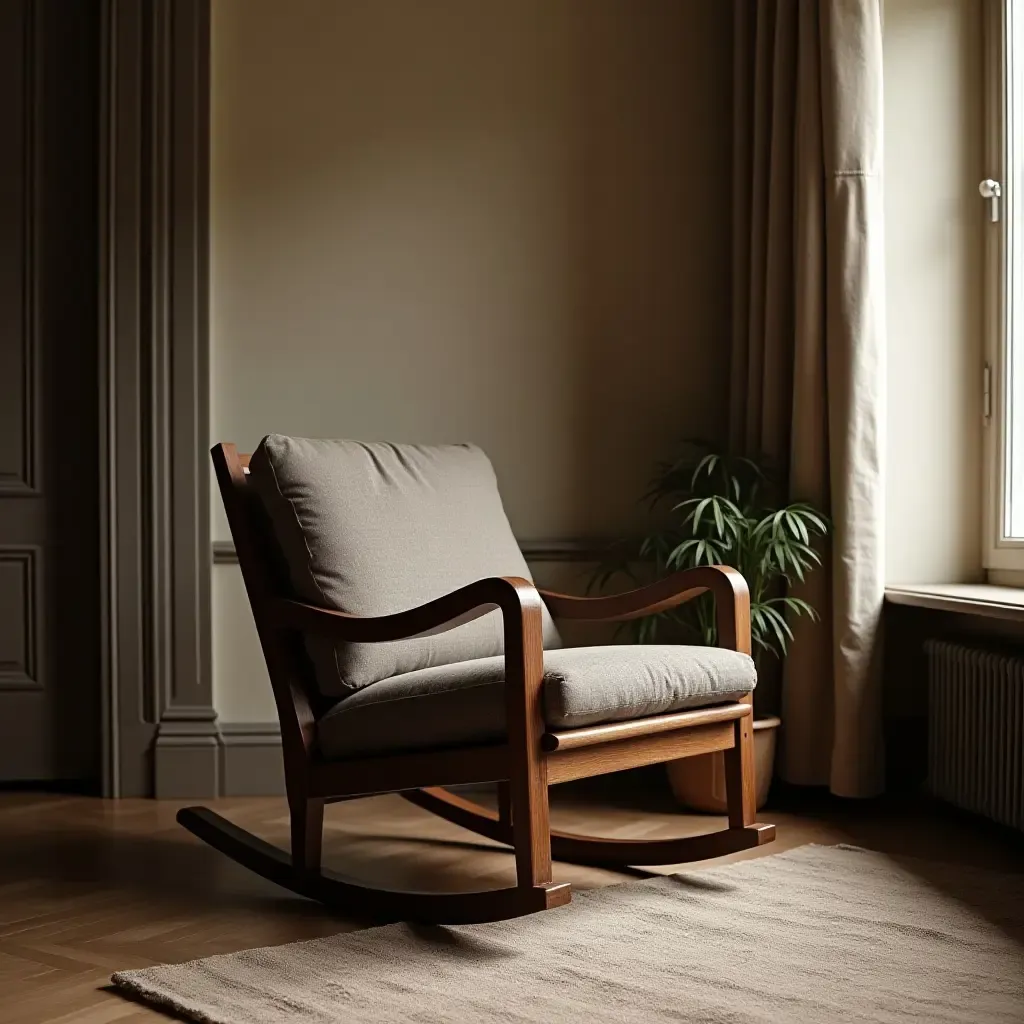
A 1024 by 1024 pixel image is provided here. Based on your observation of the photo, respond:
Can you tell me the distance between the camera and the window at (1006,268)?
3.02 metres

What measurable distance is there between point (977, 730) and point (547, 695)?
129 centimetres

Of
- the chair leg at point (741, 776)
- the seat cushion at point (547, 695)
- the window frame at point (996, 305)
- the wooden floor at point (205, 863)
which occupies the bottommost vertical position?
the wooden floor at point (205, 863)

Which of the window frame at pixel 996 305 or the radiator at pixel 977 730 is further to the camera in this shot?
the window frame at pixel 996 305

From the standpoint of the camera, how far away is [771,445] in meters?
3.12

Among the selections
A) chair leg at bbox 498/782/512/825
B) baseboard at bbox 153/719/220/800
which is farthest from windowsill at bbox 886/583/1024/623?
baseboard at bbox 153/719/220/800

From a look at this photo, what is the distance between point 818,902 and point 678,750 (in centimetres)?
37

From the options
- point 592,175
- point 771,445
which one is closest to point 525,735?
point 771,445

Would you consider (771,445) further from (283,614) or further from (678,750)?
(283,614)

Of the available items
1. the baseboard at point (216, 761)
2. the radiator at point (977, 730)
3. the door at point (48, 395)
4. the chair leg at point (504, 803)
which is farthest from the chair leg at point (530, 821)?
the door at point (48, 395)

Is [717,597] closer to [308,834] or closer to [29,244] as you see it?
[308,834]

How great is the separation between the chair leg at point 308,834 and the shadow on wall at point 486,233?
1.28 m

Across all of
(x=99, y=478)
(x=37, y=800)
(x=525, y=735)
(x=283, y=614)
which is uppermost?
(x=99, y=478)

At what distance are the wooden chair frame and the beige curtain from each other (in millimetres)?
710

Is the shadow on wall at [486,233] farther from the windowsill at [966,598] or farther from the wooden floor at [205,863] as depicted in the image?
the wooden floor at [205,863]
